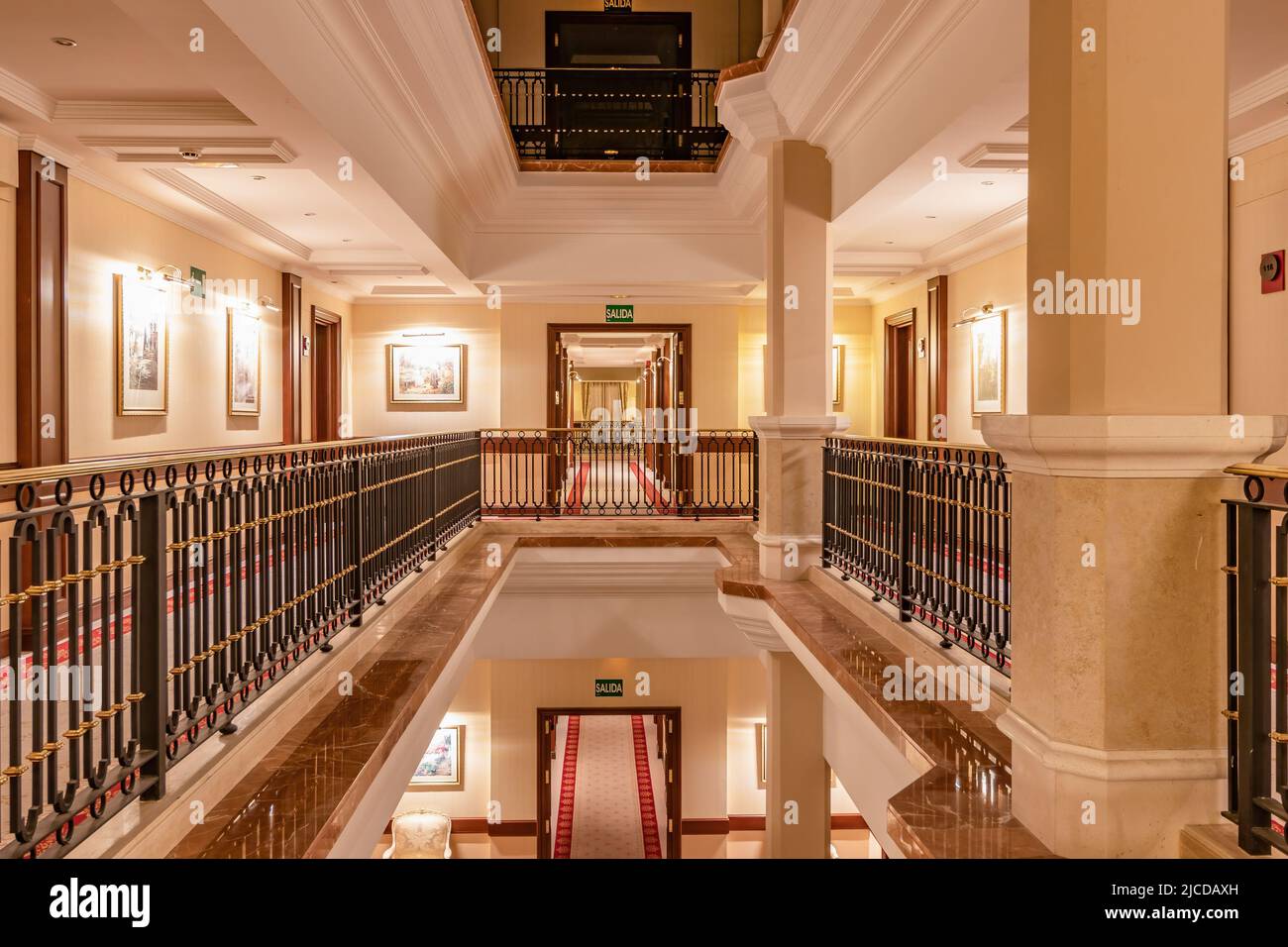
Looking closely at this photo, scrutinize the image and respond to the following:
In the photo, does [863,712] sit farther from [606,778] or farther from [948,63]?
[606,778]

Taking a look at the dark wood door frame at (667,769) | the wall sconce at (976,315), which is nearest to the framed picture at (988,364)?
the wall sconce at (976,315)

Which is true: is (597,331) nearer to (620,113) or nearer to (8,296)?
(620,113)

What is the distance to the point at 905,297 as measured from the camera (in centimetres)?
1245

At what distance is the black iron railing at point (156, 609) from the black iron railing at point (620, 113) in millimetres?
5643

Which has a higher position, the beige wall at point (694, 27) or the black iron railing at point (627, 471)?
the beige wall at point (694, 27)

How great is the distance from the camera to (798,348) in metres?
7.21

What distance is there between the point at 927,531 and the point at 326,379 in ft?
31.7

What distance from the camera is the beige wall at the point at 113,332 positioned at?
660 centimetres

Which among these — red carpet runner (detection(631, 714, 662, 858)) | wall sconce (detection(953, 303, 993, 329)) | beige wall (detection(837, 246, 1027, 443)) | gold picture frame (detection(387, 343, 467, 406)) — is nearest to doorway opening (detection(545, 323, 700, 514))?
gold picture frame (detection(387, 343, 467, 406))

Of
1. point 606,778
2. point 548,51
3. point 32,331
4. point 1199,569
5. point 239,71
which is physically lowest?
point 606,778

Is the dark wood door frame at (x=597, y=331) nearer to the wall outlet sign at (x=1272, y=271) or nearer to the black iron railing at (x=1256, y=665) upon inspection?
the wall outlet sign at (x=1272, y=271)

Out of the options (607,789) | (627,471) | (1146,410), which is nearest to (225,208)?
(627,471)
